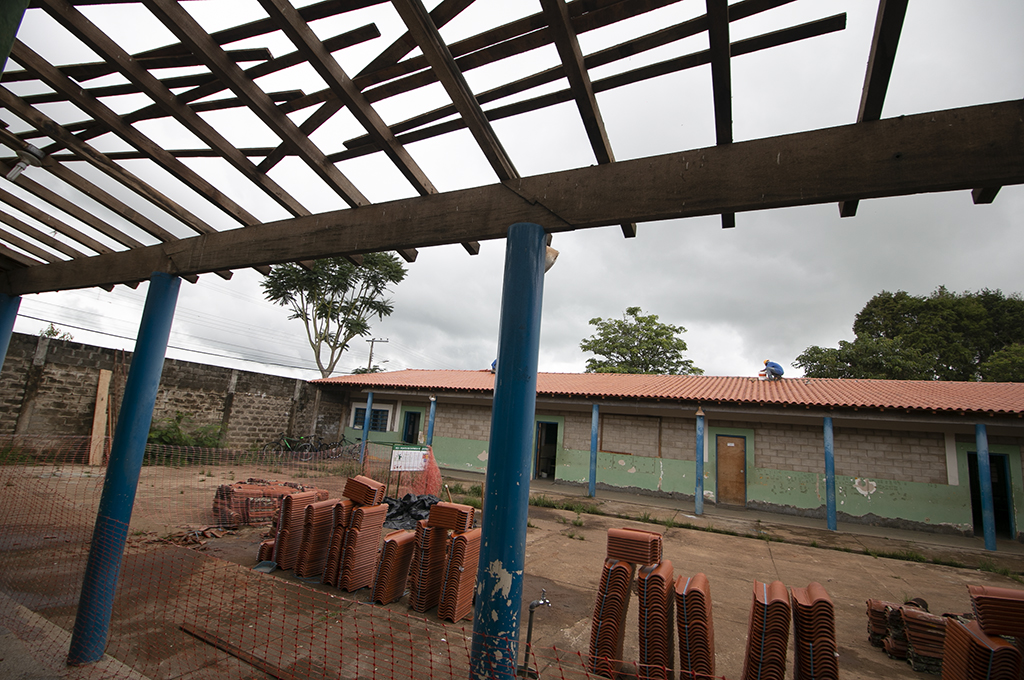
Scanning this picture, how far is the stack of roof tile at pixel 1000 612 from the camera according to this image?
8.07 feet

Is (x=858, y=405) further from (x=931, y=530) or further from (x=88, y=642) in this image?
(x=88, y=642)

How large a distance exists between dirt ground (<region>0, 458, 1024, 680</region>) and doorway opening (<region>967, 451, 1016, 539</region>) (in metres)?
3.67

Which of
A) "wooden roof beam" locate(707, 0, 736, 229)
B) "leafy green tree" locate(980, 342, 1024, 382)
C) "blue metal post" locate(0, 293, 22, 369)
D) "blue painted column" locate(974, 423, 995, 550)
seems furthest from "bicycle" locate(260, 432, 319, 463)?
"leafy green tree" locate(980, 342, 1024, 382)

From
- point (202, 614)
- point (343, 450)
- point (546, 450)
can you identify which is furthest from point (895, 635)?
point (343, 450)

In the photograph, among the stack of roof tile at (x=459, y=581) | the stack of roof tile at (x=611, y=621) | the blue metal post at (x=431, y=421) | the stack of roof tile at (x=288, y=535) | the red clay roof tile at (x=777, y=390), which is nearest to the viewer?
the stack of roof tile at (x=611, y=621)

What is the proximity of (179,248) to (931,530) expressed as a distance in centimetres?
1581

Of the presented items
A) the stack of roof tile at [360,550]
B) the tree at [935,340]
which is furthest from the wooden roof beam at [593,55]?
the tree at [935,340]

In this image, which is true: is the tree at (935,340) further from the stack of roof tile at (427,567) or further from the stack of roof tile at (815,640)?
the stack of roof tile at (427,567)

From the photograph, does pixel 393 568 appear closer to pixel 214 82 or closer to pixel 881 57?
pixel 214 82

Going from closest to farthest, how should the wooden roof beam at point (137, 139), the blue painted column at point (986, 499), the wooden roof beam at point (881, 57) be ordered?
the wooden roof beam at point (881, 57), the wooden roof beam at point (137, 139), the blue painted column at point (986, 499)

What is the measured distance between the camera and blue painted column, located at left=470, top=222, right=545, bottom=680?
2227 mm

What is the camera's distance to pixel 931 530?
35.3 feet

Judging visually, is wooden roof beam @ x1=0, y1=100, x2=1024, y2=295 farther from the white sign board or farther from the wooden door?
the wooden door

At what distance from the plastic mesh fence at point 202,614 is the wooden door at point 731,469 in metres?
10.8
